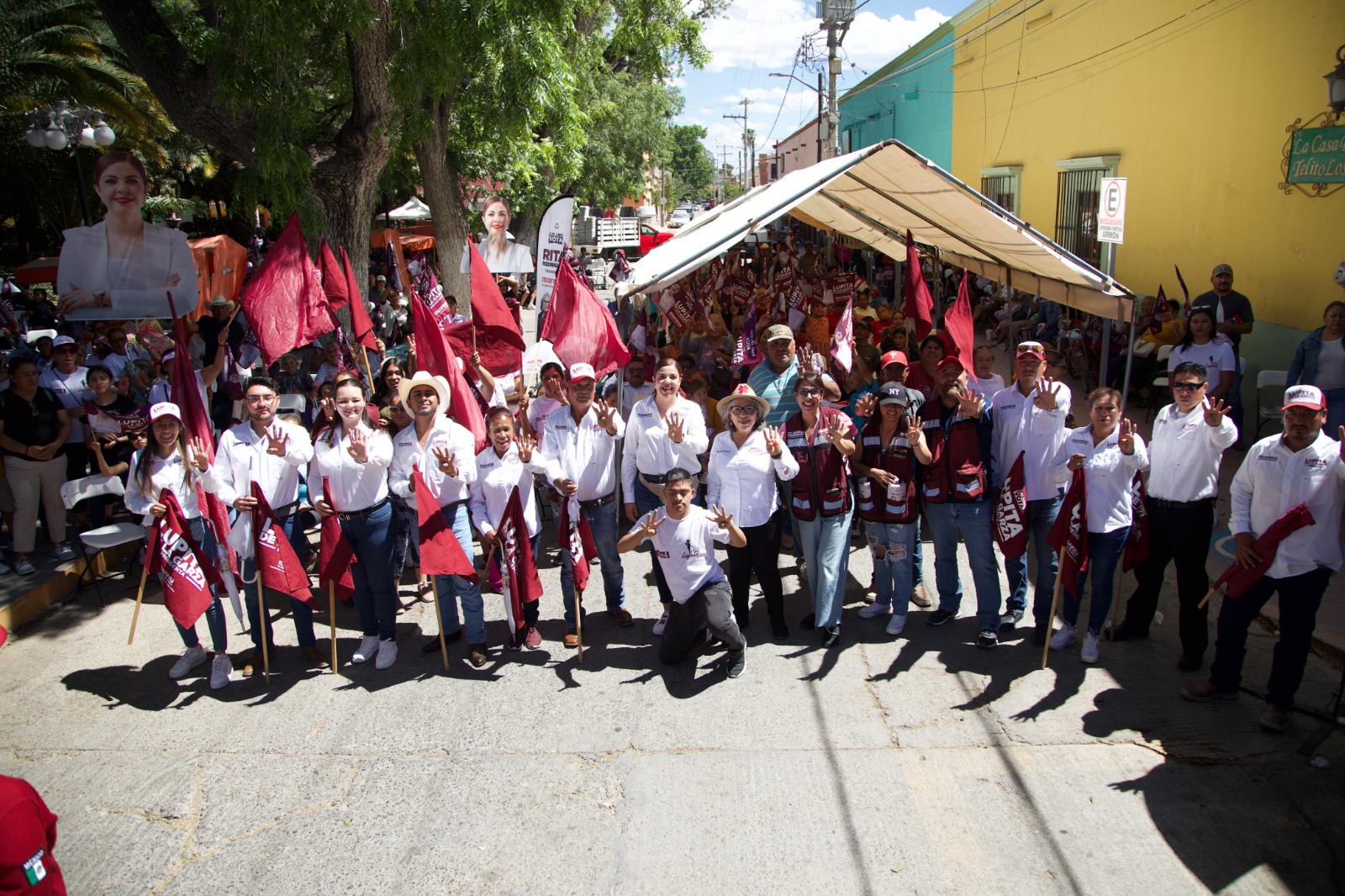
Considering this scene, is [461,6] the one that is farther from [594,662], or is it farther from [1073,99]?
[1073,99]

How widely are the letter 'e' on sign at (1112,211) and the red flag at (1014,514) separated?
7.72ft

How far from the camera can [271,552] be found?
217 inches

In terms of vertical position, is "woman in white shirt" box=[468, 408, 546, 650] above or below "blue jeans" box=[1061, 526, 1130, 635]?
above

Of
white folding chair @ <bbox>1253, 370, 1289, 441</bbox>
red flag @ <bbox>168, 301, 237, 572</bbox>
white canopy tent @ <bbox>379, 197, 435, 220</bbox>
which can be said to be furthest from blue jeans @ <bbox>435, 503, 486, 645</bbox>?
white canopy tent @ <bbox>379, 197, 435, 220</bbox>

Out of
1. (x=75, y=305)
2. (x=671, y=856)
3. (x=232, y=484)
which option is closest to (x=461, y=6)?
(x=75, y=305)

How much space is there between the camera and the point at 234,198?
10000 mm

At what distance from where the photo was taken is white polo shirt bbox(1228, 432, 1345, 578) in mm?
4520

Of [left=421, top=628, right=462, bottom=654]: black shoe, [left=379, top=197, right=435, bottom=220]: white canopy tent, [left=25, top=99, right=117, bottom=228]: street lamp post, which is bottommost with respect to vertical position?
[left=421, top=628, right=462, bottom=654]: black shoe

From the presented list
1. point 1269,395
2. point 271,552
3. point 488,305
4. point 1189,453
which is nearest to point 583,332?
point 488,305

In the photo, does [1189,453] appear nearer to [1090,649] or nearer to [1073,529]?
[1073,529]

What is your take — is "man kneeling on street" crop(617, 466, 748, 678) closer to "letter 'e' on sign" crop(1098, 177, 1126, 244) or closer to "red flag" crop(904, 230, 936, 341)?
"red flag" crop(904, 230, 936, 341)

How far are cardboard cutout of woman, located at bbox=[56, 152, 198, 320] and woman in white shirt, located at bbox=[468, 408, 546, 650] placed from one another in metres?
3.90

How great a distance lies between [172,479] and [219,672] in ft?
4.14

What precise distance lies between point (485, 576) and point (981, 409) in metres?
3.49
